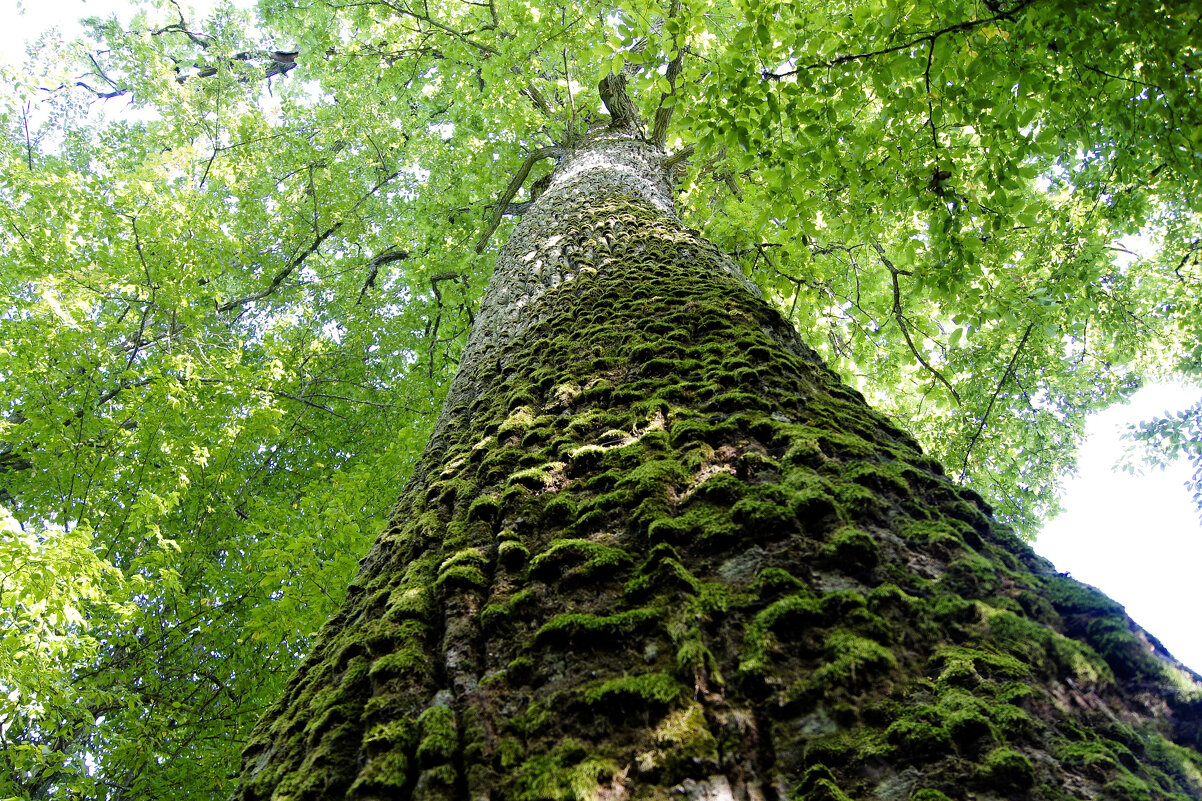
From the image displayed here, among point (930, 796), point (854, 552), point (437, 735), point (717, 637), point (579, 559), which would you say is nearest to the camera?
point (930, 796)

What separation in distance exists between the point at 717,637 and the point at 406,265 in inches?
369

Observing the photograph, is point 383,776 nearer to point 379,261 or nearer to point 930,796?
point 930,796

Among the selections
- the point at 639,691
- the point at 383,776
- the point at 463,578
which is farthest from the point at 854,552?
the point at 383,776

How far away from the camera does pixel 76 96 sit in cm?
1508

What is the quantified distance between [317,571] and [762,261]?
4.75 meters

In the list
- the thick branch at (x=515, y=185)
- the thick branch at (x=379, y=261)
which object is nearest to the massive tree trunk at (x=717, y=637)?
the thick branch at (x=515, y=185)

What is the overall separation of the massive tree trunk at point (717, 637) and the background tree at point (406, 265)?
2.35m

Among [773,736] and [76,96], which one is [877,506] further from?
[76,96]

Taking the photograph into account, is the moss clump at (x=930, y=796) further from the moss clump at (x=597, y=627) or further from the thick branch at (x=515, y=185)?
the thick branch at (x=515, y=185)

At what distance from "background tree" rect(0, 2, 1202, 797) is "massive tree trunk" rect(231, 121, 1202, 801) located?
2354 mm

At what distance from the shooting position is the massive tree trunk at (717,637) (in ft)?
3.85

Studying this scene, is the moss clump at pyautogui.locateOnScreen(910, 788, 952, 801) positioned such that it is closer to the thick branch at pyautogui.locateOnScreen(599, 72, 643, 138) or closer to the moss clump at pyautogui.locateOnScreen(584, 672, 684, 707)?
the moss clump at pyautogui.locateOnScreen(584, 672, 684, 707)

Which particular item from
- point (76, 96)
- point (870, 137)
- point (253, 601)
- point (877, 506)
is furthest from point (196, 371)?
point (76, 96)

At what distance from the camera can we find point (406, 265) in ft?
32.0
